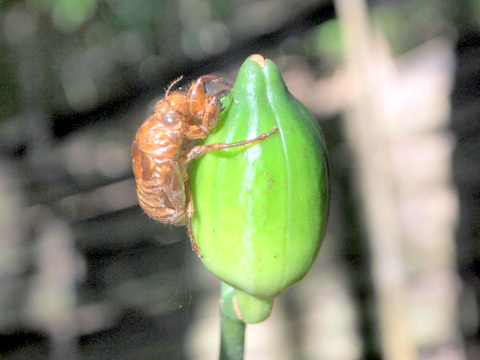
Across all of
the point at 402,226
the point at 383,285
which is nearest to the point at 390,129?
the point at 402,226

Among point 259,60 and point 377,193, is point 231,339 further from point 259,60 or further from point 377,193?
point 377,193

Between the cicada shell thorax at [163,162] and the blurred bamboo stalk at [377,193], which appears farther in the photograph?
the blurred bamboo stalk at [377,193]

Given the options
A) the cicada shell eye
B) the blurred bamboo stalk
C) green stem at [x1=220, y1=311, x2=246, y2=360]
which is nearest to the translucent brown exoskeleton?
the cicada shell eye

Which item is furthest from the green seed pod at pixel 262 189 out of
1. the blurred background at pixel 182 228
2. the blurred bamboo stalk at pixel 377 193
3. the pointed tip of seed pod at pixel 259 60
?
the blurred background at pixel 182 228

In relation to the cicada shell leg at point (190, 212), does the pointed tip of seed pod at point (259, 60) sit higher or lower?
higher

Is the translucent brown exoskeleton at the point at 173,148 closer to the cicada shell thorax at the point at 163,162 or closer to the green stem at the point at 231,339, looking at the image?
the cicada shell thorax at the point at 163,162

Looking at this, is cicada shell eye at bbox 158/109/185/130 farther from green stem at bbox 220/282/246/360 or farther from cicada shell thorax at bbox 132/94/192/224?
green stem at bbox 220/282/246/360

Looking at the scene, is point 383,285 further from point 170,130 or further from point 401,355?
point 170,130
